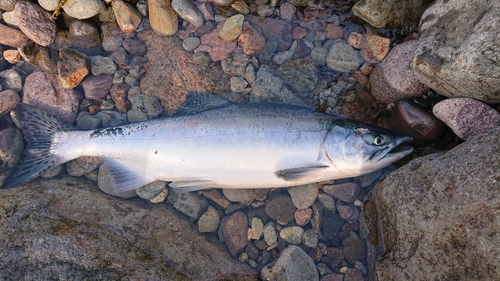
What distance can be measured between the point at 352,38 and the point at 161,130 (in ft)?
11.3

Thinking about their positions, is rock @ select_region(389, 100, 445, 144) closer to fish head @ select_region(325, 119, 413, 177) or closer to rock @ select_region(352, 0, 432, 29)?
fish head @ select_region(325, 119, 413, 177)

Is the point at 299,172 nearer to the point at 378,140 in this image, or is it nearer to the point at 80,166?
the point at 378,140

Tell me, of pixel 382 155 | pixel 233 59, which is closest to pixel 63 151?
pixel 233 59

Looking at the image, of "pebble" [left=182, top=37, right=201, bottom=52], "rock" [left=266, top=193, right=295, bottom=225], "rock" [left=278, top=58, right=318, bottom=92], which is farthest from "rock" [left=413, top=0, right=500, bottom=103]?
"pebble" [left=182, top=37, right=201, bottom=52]

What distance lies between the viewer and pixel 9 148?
4668mm

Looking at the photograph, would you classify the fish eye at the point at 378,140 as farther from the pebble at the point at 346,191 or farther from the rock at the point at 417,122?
the pebble at the point at 346,191

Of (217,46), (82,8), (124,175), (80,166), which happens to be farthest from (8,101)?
(217,46)

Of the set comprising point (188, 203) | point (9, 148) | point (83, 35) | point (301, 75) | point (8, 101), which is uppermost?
point (83, 35)

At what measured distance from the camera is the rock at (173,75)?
16.7 ft

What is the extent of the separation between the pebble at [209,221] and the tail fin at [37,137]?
235 centimetres

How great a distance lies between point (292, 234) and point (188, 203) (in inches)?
69.0

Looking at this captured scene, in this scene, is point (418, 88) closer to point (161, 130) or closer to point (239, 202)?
point (239, 202)

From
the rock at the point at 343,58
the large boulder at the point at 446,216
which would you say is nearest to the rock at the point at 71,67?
the rock at the point at 343,58

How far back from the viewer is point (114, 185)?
15.5 ft
